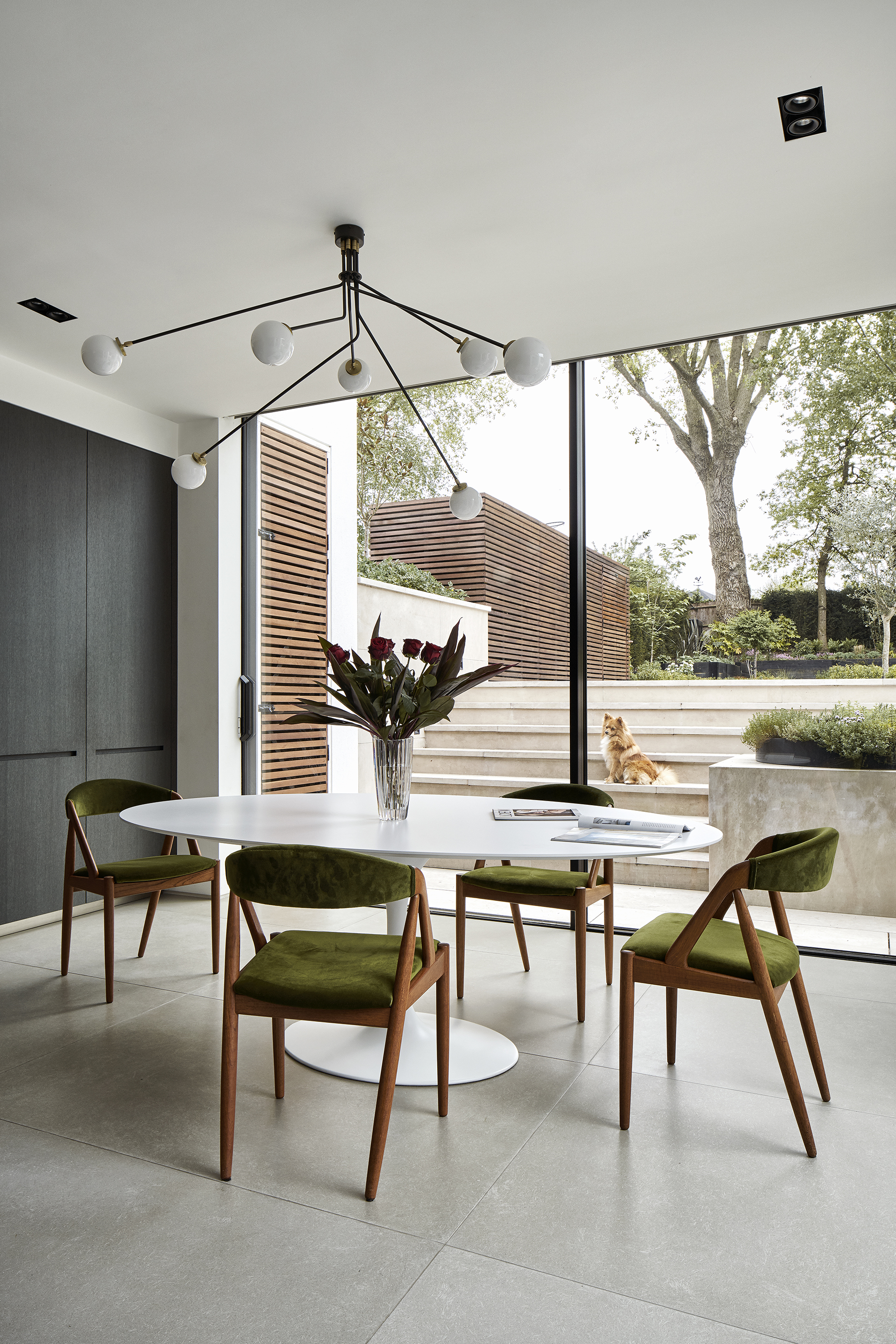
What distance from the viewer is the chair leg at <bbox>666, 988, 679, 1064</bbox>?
2.76m

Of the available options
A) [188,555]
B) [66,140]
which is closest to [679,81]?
[66,140]

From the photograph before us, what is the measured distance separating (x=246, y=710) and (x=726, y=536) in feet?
8.94

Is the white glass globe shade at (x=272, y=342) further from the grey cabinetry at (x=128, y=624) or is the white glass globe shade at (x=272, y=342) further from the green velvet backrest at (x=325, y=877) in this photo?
the grey cabinetry at (x=128, y=624)

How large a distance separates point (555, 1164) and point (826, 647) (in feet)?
8.59

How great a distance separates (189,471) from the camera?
133 inches

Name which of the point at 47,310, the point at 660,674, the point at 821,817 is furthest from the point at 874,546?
the point at 47,310

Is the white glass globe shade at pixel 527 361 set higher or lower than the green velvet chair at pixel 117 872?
higher

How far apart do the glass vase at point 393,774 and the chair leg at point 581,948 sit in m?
0.71

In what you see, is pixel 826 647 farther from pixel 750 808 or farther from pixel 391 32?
pixel 391 32

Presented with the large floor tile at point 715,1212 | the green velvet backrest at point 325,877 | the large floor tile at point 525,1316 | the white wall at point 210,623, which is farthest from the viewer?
the white wall at point 210,623

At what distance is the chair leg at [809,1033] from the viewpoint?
94.9 inches

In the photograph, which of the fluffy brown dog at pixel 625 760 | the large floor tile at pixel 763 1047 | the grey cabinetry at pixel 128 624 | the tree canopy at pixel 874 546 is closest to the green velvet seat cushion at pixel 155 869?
the grey cabinetry at pixel 128 624

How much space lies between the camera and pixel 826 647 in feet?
13.1

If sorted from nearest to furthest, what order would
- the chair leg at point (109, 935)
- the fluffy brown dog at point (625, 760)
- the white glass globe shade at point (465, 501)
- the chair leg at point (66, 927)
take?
the chair leg at point (109, 935), the white glass globe shade at point (465, 501), the chair leg at point (66, 927), the fluffy brown dog at point (625, 760)
